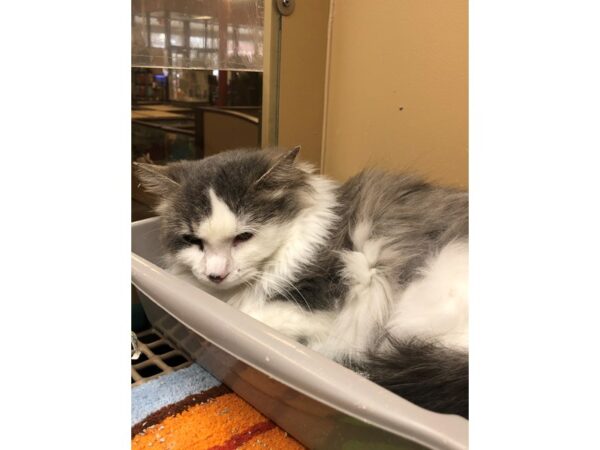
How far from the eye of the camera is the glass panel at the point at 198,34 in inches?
72.2

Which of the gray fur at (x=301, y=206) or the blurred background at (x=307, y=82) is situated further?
the blurred background at (x=307, y=82)

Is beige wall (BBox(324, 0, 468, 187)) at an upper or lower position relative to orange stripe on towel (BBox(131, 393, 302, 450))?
upper

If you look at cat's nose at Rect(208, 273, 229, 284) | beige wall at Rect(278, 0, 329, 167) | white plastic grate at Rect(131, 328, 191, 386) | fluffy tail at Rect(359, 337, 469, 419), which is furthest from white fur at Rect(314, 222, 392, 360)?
beige wall at Rect(278, 0, 329, 167)

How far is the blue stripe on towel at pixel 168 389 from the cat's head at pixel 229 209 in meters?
0.25

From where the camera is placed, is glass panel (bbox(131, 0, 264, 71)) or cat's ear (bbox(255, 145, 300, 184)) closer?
cat's ear (bbox(255, 145, 300, 184))

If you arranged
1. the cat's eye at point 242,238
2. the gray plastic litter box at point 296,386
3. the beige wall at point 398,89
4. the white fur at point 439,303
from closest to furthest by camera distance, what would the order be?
1. the gray plastic litter box at point 296,386
2. the white fur at point 439,303
3. the cat's eye at point 242,238
4. the beige wall at point 398,89

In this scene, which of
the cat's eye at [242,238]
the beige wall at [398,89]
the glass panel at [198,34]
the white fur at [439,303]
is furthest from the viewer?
the glass panel at [198,34]

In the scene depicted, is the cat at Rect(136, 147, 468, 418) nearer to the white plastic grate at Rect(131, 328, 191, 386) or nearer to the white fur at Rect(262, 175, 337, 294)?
the white fur at Rect(262, 175, 337, 294)

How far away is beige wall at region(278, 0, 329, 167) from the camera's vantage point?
1929 mm

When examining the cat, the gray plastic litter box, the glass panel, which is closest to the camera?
the gray plastic litter box

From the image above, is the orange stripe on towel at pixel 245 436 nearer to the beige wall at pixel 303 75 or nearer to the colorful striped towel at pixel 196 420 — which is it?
the colorful striped towel at pixel 196 420

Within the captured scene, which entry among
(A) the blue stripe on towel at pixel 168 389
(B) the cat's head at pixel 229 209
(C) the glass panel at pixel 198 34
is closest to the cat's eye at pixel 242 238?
(B) the cat's head at pixel 229 209

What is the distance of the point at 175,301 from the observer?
967 mm

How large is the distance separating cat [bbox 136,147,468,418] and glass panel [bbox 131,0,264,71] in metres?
0.77
